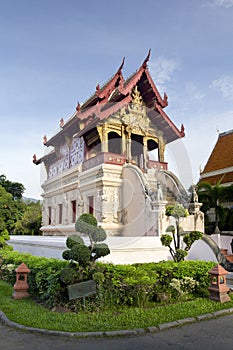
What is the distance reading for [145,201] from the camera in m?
12.3

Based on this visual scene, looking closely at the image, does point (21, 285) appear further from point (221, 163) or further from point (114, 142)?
point (221, 163)

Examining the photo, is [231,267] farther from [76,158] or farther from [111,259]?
[76,158]

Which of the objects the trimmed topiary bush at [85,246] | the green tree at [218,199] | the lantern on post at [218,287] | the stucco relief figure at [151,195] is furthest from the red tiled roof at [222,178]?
the trimmed topiary bush at [85,246]

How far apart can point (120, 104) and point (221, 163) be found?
9.69 m

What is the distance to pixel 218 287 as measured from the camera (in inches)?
238

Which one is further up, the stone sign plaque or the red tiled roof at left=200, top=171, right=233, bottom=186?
the red tiled roof at left=200, top=171, right=233, bottom=186

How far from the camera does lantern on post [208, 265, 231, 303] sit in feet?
19.7

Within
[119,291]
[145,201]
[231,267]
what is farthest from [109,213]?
[119,291]

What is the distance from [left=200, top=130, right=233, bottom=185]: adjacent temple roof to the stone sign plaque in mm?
15337

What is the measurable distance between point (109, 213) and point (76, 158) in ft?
15.5

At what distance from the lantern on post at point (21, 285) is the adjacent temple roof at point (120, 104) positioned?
8.89 meters

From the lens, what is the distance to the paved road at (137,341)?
392cm

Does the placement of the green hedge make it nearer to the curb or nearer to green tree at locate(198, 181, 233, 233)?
the curb

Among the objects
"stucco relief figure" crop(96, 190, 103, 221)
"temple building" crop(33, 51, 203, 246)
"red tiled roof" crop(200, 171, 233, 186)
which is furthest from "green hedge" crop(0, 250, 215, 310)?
"red tiled roof" crop(200, 171, 233, 186)
